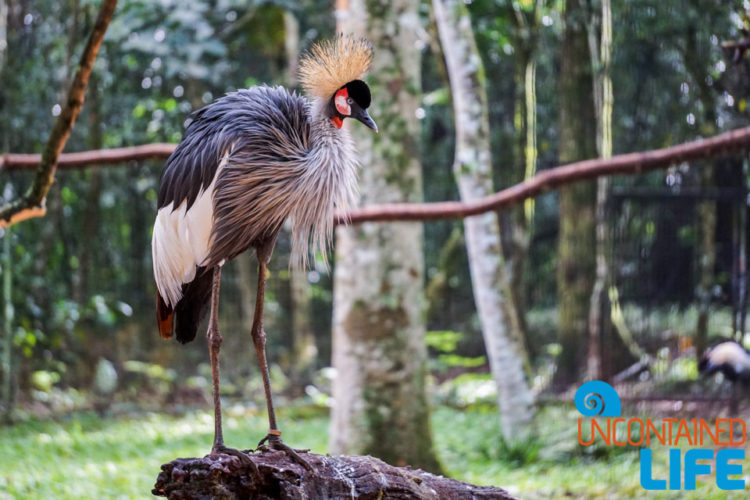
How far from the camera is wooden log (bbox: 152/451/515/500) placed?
2.11m

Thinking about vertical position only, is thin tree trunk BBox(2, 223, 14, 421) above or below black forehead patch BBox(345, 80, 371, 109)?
below

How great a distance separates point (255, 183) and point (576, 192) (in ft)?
17.1

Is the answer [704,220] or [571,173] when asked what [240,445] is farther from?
[704,220]

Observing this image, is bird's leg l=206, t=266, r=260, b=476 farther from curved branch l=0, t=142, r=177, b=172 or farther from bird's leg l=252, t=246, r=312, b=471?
curved branch l=0, t=142, r=177, b=172

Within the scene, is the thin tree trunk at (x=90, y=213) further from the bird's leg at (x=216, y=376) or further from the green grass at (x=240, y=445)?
the bird's leg at (x=216, y=376)

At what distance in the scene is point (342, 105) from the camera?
2633 millimetres

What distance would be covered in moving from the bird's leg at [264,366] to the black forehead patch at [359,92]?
0.60 m

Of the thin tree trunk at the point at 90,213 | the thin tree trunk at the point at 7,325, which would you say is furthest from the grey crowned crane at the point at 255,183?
the thin tree trunk at the point at 90,213

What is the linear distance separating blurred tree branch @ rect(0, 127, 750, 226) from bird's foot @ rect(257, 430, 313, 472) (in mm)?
778

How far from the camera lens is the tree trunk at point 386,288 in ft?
15.0

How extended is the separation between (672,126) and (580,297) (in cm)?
167

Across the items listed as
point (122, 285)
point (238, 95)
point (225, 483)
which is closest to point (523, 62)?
point (122, 285)

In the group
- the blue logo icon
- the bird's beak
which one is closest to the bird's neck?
the bird's beak

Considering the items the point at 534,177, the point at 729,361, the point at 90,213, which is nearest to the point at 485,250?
the point at 729,361
